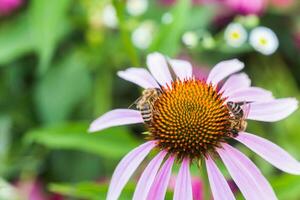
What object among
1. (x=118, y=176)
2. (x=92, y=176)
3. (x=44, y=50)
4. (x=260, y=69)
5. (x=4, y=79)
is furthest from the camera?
(x=260, y=69)

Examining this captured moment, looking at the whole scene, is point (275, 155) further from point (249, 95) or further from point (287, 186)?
point (287, 186)

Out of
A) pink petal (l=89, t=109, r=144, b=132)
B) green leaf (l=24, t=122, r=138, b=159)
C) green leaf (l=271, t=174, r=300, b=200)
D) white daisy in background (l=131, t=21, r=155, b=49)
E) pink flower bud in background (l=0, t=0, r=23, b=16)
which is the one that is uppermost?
pink flower bud in background (l=0, t=0, r=23, b=16)

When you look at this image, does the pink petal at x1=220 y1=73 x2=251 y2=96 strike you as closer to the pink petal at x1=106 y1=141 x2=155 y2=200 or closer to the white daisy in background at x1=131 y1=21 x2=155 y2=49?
the pink petal at x1=106 y1=141 x2=155 y2=200

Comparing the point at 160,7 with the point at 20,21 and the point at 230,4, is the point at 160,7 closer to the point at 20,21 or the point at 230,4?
the point at 230,4

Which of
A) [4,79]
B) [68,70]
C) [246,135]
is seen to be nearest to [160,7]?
[68,70]

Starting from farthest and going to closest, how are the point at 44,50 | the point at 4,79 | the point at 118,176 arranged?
the point at 4,79
the point at 44,50
the point at 118,176

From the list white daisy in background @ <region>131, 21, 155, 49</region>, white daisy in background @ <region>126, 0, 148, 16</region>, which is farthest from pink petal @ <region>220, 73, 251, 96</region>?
Answer: white daisy in background @ <region>126, 0, 148, 16</region>

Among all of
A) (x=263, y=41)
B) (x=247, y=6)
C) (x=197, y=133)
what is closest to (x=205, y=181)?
(x=197, y=133)
